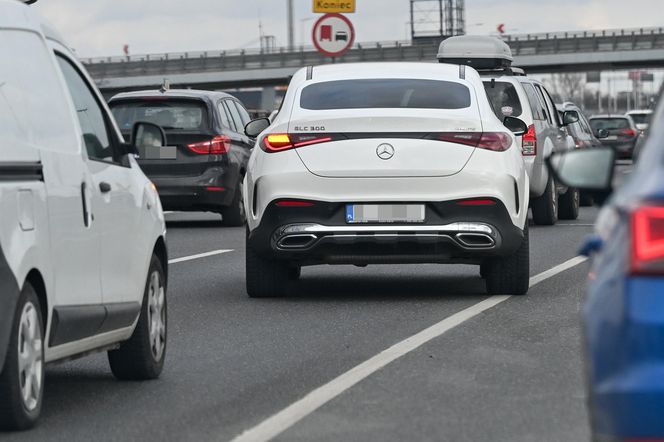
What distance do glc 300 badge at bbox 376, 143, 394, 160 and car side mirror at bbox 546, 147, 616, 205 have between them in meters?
7.09

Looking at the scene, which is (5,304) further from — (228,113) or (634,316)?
(228,113)

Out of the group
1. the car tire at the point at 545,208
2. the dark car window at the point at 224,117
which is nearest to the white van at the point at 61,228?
the dark car window at the point at 224,117

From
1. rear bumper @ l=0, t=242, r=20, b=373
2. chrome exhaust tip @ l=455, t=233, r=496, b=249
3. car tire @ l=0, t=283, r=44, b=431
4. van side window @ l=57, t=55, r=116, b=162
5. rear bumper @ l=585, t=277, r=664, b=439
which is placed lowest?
chrome exhaust tip @ l=455, t=233, r=496, b=249

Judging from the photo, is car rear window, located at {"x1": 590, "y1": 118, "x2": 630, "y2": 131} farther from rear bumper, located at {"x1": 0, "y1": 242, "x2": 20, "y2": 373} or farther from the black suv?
rear bumper, located at {"x1": 0, "y1": 242, "x2": 20, "y2": 373}

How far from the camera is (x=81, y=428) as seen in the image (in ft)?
23.0

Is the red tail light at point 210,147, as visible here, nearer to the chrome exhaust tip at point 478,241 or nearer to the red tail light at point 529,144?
the red tail light at point 529,144

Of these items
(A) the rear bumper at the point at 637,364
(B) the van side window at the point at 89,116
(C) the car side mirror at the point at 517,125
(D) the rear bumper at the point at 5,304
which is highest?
(B) the van side window at the point at 89,116

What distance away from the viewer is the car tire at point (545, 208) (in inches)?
883

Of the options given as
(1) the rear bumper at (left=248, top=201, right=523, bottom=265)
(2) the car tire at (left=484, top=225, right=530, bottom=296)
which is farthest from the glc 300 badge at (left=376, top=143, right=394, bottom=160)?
(2) the car tire at (left=484, top=225, right=530, bottom=296)

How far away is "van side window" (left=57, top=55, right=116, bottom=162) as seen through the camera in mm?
7656

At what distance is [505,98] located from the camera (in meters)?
21.8

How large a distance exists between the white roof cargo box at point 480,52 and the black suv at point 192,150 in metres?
10.7

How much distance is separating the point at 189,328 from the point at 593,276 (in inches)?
254

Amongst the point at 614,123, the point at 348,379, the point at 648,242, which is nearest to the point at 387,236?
the point at 348,379
